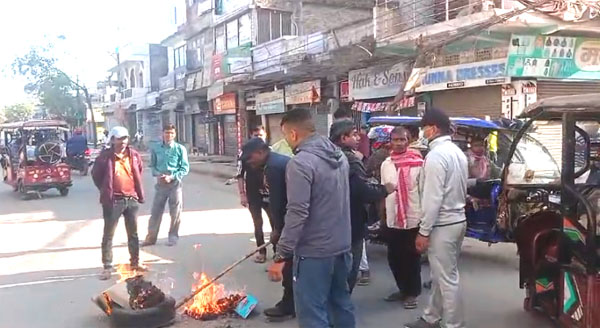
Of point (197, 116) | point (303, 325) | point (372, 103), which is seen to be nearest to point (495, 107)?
point (372, 103)

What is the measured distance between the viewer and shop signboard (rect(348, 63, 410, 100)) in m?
17.7

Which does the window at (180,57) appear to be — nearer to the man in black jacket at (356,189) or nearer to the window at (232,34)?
the window at (232,34)

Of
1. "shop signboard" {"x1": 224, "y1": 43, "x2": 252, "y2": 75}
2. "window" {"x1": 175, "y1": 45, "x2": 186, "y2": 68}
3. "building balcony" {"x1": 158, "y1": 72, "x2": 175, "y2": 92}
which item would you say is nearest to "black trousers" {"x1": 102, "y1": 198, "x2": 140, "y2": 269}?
"shop signboard" {"x1": 224, "y1": 43, "x2": 252, "y2": 75}

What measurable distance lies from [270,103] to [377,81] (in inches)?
341

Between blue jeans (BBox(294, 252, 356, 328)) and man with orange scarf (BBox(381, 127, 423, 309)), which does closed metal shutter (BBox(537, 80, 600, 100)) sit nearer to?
man with orange scarf (BBox(381, 127, 423, 309))

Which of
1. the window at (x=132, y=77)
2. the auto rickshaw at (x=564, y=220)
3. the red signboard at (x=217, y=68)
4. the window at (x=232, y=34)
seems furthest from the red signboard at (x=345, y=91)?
the window at (x=132, y=77)

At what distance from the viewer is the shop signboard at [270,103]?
25.5m

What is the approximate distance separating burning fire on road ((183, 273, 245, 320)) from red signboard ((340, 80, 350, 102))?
51.0 feet

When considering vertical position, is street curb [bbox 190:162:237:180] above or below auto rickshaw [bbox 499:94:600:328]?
below

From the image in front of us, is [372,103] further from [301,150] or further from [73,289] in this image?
[301,150]

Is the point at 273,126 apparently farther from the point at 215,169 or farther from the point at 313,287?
the point at 313,287

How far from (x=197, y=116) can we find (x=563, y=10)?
2731cm

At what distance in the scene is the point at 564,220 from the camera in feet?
14.9

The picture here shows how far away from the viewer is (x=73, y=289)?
679cm
